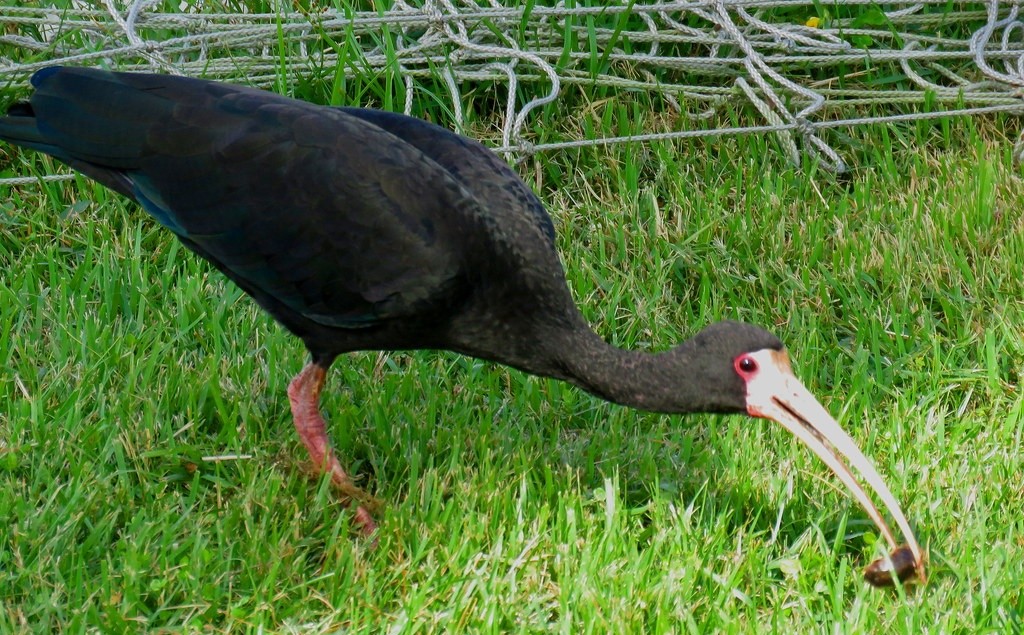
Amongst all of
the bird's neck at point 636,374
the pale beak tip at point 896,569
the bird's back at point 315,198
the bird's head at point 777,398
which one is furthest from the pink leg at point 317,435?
the pale beak tip at point 896,569

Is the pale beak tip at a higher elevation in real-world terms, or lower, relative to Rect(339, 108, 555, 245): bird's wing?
lower

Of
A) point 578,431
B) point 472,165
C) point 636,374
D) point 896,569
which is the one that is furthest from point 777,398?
point 472,165

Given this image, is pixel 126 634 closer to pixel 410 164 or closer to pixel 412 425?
pixel 412 425

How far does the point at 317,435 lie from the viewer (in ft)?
12.9

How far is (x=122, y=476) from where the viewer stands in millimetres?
3676

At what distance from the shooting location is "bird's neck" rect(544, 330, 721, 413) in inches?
140

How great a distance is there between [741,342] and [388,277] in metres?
0.98

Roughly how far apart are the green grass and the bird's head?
0.20 meters

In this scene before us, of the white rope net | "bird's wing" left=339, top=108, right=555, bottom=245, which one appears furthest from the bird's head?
the white rope net

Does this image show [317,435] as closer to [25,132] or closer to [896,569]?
[25,132]

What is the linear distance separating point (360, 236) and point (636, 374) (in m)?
0.86

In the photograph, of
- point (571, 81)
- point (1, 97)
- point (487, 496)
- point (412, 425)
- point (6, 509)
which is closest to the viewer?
point (6, 509)

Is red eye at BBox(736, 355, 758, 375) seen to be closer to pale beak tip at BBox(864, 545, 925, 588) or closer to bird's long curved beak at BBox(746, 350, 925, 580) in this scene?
bird's long curved beak at BBox(746, 350, 925, 580)

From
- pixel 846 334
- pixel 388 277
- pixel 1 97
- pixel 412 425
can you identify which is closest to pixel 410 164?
pixel 388 277
